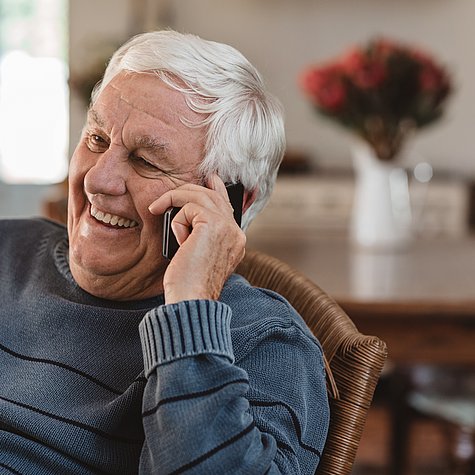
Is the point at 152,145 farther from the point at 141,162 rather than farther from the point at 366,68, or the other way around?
the point at 366,68

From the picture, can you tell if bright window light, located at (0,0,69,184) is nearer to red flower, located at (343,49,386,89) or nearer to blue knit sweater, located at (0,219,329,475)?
red flower, located at (343,49,386,89)

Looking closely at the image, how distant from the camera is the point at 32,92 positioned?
516 centimetres

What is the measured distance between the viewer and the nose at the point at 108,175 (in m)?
1.40

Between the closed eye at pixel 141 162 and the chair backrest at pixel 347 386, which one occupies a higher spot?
the closed eye at pixel 141 162

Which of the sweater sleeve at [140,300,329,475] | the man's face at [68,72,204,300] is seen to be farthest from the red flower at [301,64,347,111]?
the sweater sleeve at [140,300,329,475]

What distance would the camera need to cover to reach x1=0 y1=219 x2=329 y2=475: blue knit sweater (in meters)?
1.18

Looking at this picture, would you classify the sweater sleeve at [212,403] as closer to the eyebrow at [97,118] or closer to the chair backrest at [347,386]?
the chair backrest at [347,386]

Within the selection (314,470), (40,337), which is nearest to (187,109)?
(40,337)

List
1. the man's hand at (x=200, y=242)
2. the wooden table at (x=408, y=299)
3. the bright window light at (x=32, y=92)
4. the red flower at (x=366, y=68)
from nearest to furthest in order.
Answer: the man's hand at (x=200, y=242), the wooden table at (x=408, y=299), the red flower at (x=366, y=68), the bright window light at (x=32, y=92)

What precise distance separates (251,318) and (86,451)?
29cm

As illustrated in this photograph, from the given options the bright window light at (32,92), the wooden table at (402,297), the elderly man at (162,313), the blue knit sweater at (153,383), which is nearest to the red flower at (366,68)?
the wooden table at (402,297)

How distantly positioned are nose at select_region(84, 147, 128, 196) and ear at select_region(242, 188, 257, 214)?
215 millimetres

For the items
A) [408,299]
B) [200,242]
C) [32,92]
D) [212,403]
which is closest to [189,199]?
[200,242]

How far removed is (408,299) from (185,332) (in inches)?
47.4
